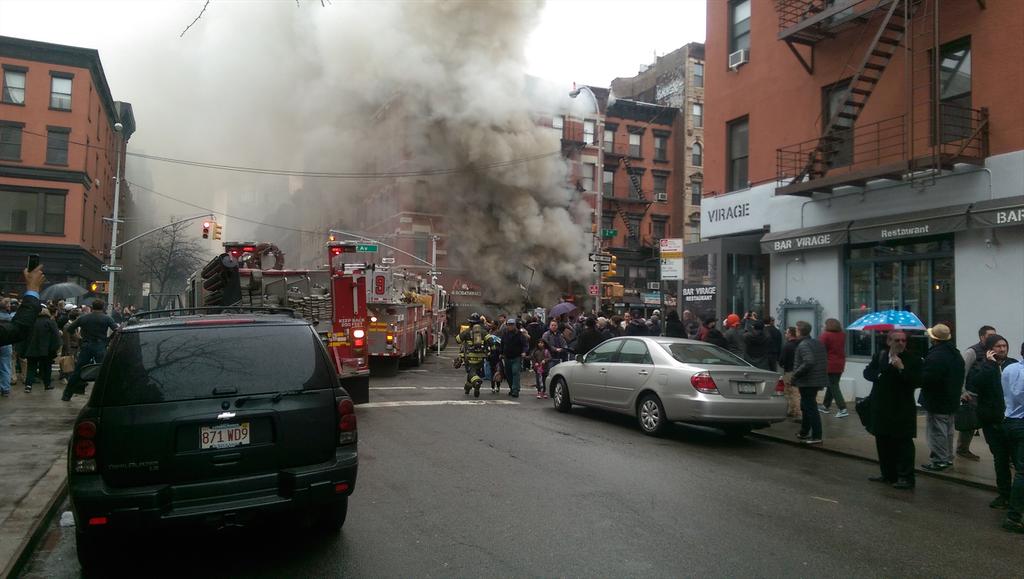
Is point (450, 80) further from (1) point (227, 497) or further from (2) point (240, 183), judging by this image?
(1) point (227, 497)

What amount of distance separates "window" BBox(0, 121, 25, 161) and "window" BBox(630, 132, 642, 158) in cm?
3421

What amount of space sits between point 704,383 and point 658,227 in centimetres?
4009

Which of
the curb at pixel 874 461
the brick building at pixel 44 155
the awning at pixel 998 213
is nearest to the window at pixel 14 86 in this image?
the brick building at pixel 44 155

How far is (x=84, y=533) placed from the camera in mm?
4051

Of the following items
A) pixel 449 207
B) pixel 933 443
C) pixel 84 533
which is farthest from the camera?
pixel 449 207

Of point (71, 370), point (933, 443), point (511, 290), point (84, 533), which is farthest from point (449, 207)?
point (84, 533)

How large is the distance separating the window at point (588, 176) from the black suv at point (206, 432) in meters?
41.7

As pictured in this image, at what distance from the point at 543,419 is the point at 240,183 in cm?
3541

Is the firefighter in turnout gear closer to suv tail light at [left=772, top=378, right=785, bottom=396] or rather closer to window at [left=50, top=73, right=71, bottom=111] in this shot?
suv tail light at [left=772, top=378, right=785, bottom=396]

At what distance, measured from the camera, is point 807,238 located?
45.1ft

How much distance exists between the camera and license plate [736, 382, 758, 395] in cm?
895

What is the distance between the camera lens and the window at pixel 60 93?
1379 inches

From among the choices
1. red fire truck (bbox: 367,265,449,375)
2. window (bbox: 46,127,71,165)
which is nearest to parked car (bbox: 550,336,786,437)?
red fire truck (bbox: 367,265,449,375)

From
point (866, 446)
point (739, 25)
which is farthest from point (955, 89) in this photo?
point (866, 446)
